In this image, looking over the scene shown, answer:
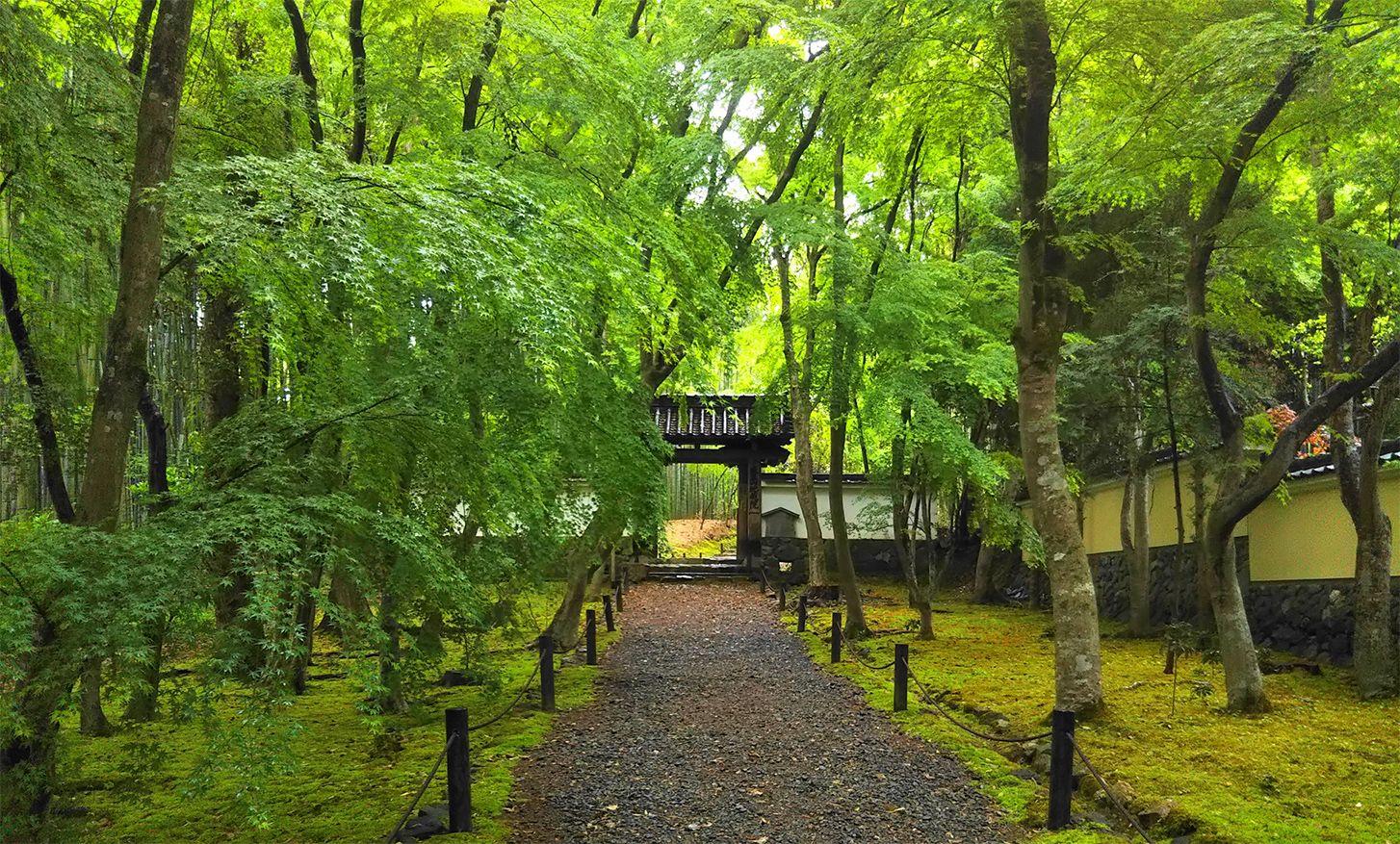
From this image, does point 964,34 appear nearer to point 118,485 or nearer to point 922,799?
point 922,799

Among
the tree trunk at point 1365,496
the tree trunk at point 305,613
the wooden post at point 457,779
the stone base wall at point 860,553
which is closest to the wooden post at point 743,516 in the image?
the stone base wall at point 860,553

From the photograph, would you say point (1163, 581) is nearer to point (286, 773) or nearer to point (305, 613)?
point (305, 613)

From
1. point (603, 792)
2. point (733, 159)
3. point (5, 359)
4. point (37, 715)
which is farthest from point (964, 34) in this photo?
point (5, 359)

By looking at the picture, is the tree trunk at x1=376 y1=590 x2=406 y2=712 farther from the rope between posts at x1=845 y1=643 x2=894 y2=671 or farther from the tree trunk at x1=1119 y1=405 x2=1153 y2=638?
the tree trunk at x1=1119 y1=405 x2=1153 y2=638

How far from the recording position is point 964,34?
7.14 metres

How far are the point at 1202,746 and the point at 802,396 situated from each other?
787cm

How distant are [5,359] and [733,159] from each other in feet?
25.0

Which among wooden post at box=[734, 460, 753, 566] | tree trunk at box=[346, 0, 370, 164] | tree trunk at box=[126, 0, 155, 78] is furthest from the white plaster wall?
tree trunk at box=[126, 0, 155, 78]

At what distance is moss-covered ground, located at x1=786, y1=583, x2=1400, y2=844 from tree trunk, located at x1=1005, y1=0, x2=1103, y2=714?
57cm

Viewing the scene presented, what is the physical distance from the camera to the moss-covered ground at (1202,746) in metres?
5.15

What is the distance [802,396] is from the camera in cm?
1372

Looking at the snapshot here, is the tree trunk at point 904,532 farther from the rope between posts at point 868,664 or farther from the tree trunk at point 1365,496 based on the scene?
the tree trunk at point 1365,496

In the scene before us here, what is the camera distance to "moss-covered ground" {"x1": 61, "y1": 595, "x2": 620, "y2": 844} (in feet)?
12.5

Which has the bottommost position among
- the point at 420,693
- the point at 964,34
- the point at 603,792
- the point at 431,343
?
the point at 603,792
